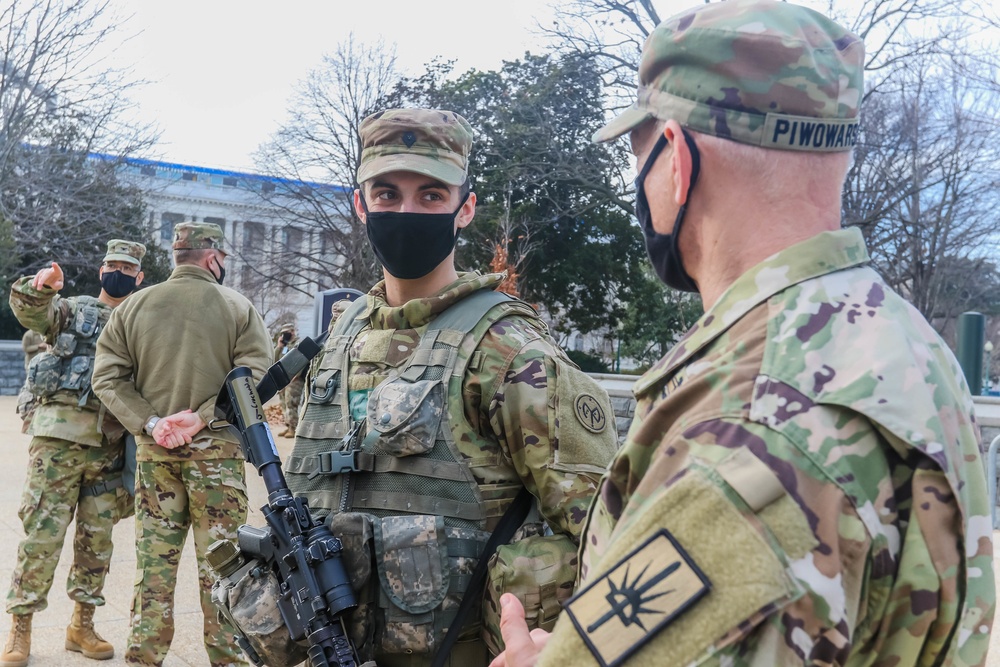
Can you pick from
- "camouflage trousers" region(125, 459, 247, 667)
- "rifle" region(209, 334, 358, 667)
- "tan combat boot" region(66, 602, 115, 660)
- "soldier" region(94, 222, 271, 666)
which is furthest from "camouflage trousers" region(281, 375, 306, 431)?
"rifle" region(209, 334, 358, 667)

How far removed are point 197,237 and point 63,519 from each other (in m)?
1.67

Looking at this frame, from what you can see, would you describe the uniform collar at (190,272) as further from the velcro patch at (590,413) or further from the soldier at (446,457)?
the velcro patch at (590,413)

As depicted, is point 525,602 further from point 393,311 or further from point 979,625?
point 979,625

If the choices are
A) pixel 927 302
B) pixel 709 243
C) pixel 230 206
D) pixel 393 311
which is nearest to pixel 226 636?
pixel 393 311

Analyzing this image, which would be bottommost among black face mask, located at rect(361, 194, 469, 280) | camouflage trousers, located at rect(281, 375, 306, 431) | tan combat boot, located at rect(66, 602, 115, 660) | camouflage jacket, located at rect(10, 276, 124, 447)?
tan combat boot, located at rect(66, 602, 115, 660)

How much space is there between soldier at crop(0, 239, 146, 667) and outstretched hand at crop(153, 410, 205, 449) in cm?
85

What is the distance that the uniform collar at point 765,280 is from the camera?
46.0 inches

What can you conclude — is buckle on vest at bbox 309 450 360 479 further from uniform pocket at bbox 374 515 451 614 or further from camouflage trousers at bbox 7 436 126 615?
camouflage trousers at bbox 7 436 126 615

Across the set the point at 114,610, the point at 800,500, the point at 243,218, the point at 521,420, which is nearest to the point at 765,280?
the point at 800,500

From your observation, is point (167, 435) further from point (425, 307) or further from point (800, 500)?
point (800, 500)

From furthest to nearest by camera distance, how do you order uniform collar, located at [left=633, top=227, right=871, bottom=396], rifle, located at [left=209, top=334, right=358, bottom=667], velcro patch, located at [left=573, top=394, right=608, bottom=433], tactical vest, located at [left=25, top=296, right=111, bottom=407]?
tactical vest, located at [left=25, top=296, right=111, bottom=407]
velcro patch, located at [left=573, top=394, right=608, bottom=433]
rifle, located at [left=209, top=334, right=358, bottom=667]
uniform collar, located at [left=633, top=227, right=871, bottom=396]

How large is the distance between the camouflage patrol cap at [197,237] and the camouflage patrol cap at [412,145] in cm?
239

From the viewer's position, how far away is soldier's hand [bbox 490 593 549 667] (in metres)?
1.32

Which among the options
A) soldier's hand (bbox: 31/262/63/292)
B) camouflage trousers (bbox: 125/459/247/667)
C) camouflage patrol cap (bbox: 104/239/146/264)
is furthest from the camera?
camouflage patrol cap (bbox: 104/239/146/264)
